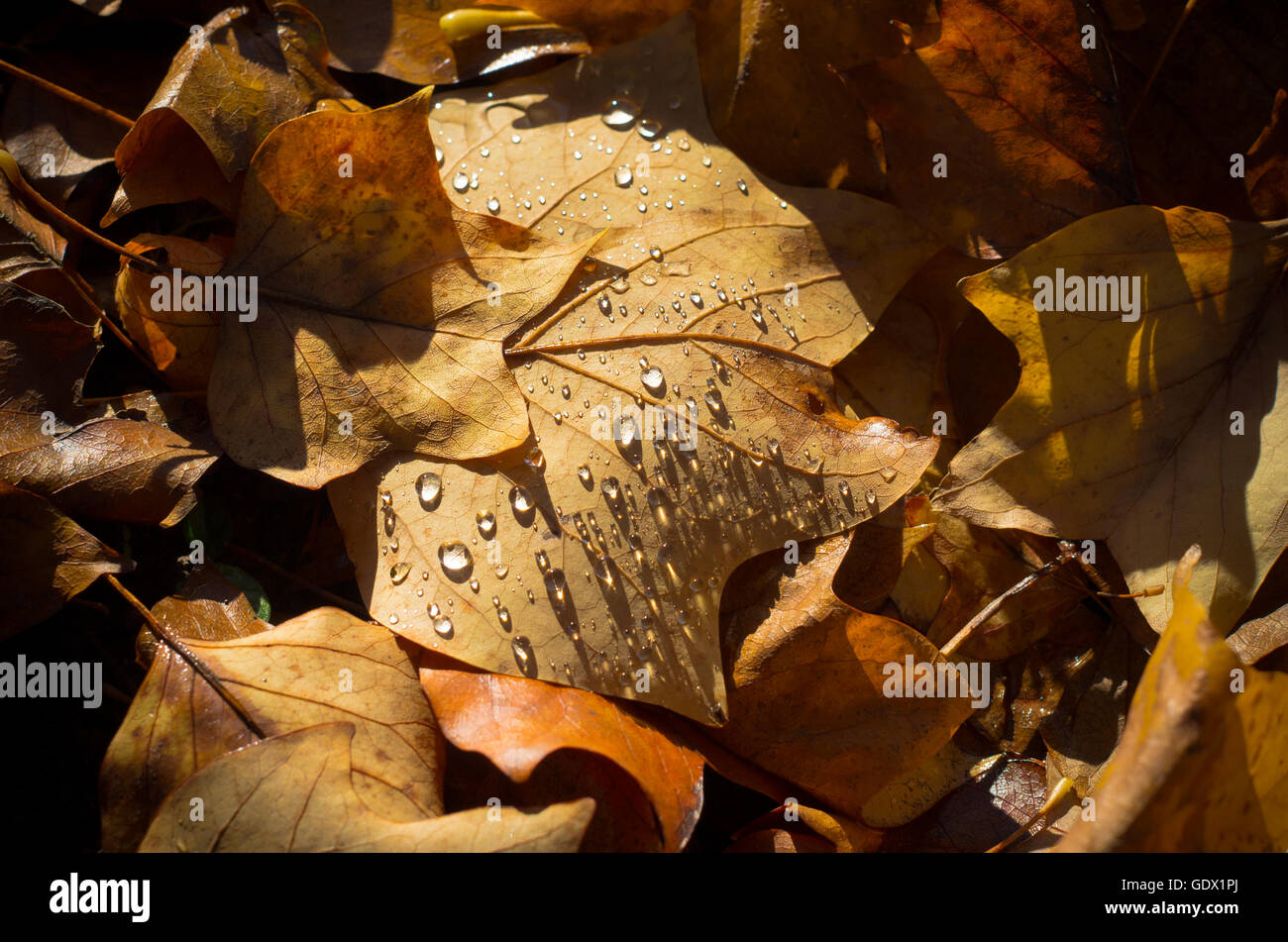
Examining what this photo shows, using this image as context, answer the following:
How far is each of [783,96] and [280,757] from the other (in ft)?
5.43

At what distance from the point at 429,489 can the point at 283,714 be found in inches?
19.2

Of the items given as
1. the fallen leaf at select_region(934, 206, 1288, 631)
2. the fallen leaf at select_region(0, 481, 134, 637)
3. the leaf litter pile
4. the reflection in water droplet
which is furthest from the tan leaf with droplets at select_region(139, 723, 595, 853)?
the fallen leaf at select_region(934, 206, 1288, 631)

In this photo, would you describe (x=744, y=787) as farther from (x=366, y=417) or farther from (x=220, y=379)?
(x=220, y=379)

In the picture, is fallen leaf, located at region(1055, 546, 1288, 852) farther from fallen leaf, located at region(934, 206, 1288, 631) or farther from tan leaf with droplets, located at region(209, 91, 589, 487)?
tan leaf with droplets, located at region(209, 91, 589, 487)

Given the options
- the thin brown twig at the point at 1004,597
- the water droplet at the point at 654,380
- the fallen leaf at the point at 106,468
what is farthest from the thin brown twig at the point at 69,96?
the thin brown twig at the point at 1004,597

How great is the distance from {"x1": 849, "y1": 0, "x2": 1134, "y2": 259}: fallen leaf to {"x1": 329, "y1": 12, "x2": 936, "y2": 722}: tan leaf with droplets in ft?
0.51

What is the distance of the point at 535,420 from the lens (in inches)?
67.1

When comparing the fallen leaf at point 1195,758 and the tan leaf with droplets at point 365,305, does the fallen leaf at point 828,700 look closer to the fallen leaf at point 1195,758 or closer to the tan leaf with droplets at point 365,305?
the fallen leaf at point 1195,758

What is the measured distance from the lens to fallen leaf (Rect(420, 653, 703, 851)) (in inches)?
60.7

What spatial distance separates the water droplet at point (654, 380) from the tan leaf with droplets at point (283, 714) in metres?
0.70

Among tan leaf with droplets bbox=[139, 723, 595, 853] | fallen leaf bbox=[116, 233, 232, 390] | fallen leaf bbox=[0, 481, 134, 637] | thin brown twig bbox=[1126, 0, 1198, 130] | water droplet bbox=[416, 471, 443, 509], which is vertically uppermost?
thin brown twig bbox=[1126, 0, 1198, 130]

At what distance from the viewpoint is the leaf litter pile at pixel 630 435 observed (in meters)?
1.63

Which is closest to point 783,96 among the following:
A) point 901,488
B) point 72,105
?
point 901,488

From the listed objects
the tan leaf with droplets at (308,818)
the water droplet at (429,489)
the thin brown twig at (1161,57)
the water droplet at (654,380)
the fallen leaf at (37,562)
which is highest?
the thin brown twig at (1161,57)
